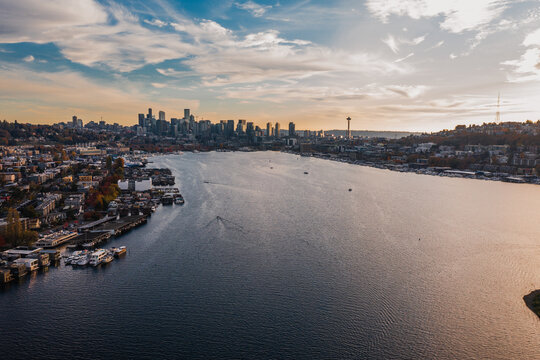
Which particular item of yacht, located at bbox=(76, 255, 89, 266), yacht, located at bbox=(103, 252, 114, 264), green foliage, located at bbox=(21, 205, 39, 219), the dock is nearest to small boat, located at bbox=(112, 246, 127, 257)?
yacht, located at bbox=(103, 252, 114, 264)

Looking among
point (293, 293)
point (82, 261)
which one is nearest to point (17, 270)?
point (82, 261)

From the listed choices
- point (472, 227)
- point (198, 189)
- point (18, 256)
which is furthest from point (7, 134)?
point (472, 227)

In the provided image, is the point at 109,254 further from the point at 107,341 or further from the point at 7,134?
the point at 7,134

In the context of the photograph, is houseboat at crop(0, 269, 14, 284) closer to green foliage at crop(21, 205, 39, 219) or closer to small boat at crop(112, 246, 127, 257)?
small boat at crop(112, 246, 127, 257)

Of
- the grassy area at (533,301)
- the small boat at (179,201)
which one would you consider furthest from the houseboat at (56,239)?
the grassy area at (533,301)

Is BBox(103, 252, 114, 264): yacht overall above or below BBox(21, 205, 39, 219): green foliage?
below

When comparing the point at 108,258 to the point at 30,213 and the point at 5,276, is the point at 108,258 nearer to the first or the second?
the point at 5,276

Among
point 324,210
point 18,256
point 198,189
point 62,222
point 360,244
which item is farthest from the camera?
point 198,189
